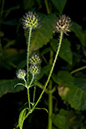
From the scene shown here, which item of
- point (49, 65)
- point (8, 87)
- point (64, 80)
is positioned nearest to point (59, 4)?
point (49, 65)

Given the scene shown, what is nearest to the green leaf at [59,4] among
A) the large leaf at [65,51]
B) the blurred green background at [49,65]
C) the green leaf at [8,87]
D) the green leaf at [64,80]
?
the blurred green background at [49,65]

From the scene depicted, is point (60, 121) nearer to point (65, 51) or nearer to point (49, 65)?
point (49, 65)

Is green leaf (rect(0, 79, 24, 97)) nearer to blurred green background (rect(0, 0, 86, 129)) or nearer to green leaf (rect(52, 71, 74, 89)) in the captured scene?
blurred green background (rect(0, 0, 86, 129))

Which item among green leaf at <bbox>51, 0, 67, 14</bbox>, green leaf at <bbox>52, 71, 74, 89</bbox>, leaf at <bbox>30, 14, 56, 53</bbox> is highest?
green leaf at <bbox>51, 0, 67, 14</bbox>

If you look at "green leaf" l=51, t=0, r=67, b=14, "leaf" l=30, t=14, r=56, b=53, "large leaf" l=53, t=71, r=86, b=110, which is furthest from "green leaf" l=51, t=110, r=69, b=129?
"green leaf" l=51, t=0, r=67, b=14

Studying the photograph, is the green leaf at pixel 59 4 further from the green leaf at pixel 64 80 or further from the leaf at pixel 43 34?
the green leaf at pixel 64 80

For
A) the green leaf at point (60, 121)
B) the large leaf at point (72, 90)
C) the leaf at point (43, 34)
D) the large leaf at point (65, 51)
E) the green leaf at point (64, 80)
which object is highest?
the leaf at point (43, 34)
